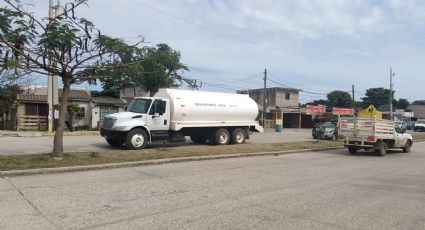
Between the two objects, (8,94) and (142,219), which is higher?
(8,94)

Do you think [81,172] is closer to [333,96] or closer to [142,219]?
[142,219]

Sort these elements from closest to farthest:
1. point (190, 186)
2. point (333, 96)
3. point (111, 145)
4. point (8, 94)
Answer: point (190, 186) < point (111, 145) < point (8, 94) < point (333, 96)

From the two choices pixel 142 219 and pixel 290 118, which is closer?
pixel 142 219

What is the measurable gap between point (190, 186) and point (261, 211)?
9.40 feet

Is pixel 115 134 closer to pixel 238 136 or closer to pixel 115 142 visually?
pixel 115 142

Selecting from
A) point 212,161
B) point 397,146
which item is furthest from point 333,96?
point 212,161

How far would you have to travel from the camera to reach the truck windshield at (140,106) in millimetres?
20964

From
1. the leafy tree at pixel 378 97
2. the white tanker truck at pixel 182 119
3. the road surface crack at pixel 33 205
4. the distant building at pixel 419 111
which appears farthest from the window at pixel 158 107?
the distant building at pixel 419 111

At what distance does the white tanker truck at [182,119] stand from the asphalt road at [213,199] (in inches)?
250

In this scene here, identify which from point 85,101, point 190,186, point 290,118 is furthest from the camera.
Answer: point 290,118

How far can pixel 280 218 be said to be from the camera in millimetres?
7609

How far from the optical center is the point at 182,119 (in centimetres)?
2194

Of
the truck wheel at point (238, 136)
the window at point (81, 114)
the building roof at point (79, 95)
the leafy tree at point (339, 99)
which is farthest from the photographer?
the leafy tree at point (339, 99)

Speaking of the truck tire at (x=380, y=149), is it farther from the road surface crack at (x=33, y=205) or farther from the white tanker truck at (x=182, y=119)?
the road surface crack at (x=33, y=205)
